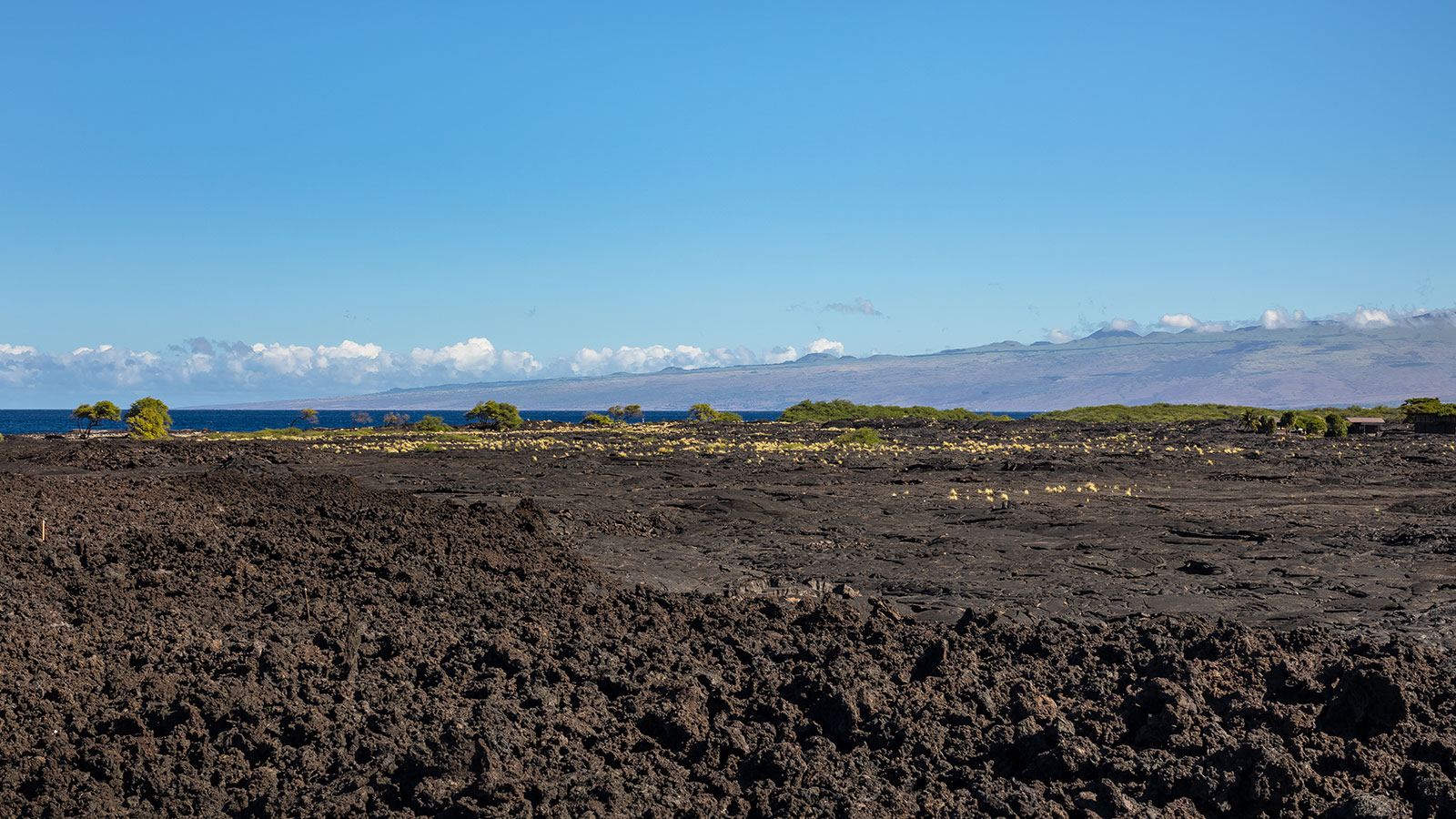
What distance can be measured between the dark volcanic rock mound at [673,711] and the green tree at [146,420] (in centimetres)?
4157

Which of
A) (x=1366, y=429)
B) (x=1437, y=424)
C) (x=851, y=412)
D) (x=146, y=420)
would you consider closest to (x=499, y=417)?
(x=146, y=420)

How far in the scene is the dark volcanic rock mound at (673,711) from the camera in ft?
18.4

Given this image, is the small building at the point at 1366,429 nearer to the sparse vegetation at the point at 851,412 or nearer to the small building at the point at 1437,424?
the small building at the point at 1437,424

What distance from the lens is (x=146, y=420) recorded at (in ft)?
156

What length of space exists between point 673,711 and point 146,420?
161ft

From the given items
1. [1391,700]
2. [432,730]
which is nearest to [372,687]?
[432,730]

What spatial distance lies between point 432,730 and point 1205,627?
6798 mm

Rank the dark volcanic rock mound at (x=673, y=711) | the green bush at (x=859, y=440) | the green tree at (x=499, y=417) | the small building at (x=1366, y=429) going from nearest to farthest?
the dark volcanic rock mound at (x=673, y=711) → the green bush at (x=859, y=440) → the small building at (x=1366, y=429) → the green tree at (x=499, y=417)

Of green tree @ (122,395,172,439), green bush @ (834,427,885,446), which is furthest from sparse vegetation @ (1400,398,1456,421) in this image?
green tree @ (122,395,172,439)

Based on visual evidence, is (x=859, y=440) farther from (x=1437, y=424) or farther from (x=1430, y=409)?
(x=1430, y=409)

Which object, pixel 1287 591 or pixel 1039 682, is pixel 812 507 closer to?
pixel 1287 591

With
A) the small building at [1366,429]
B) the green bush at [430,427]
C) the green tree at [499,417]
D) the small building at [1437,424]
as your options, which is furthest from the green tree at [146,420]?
the small building at [1437,424]

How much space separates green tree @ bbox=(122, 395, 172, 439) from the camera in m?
47.3

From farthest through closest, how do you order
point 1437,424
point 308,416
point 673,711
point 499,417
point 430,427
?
point 308,416 < point 499,417 < point 430,427 < point 1437,424 < point 673,711
